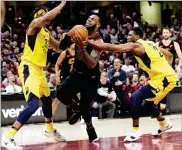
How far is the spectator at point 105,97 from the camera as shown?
1157 cm

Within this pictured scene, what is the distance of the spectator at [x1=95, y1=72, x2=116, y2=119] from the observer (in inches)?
456

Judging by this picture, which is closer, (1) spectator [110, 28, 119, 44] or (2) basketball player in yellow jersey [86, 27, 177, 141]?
(2) basketball player in yellow jersey [86, 27, 177, 141]

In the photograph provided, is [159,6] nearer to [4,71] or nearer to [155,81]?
[4,71]

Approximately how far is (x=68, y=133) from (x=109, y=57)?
7422 millimetres

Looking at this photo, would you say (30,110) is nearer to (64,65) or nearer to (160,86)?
(160,86)

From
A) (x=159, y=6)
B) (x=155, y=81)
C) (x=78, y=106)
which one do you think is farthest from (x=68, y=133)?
(x=159, y=6)

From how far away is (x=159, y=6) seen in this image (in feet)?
76.7

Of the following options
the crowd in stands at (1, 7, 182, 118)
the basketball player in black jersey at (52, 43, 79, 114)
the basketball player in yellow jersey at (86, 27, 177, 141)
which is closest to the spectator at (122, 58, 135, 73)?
the crowd in stands at (1, 7, 182, 118)

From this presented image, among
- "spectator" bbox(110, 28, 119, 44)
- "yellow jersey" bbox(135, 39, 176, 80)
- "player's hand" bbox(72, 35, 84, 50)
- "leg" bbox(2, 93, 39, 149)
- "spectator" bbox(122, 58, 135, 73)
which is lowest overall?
"spectator" bbox(122, 58, 135, 73)

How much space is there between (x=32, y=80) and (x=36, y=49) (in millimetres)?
485

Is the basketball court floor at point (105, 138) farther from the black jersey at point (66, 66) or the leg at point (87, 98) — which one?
the black jersey at point (66, 66)

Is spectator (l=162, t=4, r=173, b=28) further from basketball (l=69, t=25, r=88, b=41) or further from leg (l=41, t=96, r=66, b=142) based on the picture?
basketball (l=69, t=25, r=88, b=41)

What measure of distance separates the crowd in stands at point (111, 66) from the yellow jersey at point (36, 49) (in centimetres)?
420

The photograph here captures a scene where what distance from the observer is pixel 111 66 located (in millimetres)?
14055
